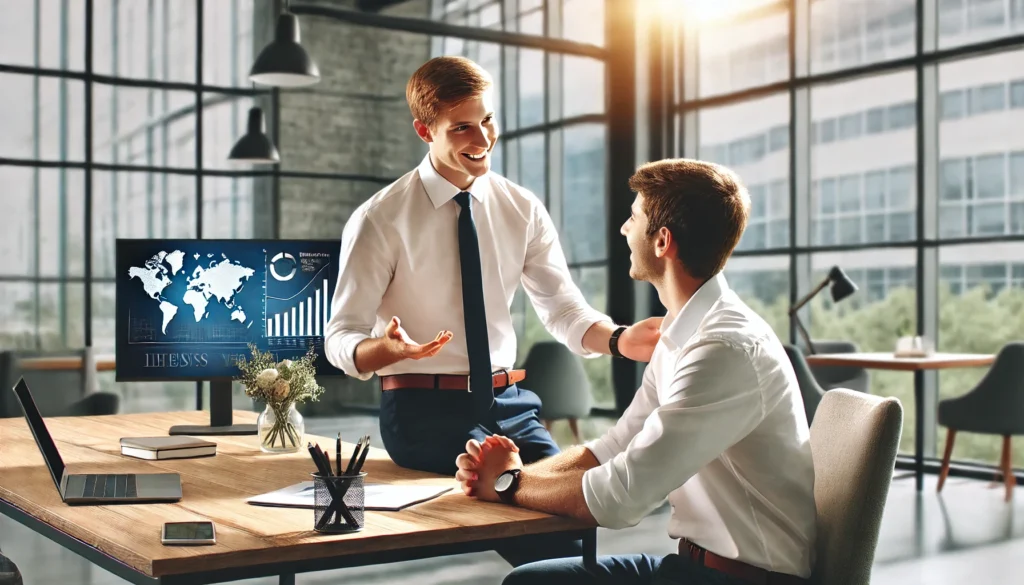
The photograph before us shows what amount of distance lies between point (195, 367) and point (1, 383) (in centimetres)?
421

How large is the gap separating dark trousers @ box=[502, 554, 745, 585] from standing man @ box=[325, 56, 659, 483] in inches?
12.5

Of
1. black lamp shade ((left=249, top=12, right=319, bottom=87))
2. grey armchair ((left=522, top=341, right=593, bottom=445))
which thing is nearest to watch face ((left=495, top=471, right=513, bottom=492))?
black lamp shade ((left=249, top=12, right=319, bottom=87))

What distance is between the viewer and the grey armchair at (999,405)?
254 inches

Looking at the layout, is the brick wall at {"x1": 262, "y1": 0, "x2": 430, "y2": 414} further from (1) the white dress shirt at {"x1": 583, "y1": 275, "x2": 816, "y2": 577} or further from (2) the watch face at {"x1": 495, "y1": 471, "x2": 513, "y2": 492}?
(1) the white dress shirt at {"x1": 583, "y1": 275, "x2": 816, "y2": 577}

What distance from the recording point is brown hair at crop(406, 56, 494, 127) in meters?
2.31

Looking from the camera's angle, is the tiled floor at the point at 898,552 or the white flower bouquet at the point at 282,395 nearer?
the white flower bouquet at the point at 282,395

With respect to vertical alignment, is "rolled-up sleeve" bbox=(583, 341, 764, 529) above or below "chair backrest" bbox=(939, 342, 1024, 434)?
above

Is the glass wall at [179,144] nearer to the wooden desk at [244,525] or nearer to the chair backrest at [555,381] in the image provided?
the chair backrest at [555,381]

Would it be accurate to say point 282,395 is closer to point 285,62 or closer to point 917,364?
point 285,62

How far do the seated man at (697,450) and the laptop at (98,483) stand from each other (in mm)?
552

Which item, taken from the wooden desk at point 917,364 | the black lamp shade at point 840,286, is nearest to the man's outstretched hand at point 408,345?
the wooden desk at point 917,364

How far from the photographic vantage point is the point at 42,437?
2.09 meters

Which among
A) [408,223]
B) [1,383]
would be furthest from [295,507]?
[1,383]

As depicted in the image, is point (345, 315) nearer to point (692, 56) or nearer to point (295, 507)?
point (295, 507)
